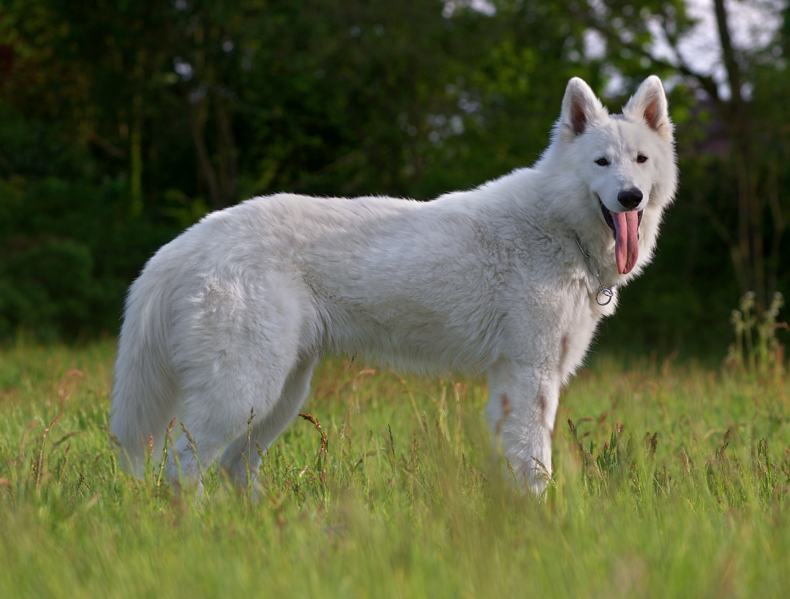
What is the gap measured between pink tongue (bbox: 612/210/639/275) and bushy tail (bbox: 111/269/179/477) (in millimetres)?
2261

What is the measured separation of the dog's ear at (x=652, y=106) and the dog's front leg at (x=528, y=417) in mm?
1483

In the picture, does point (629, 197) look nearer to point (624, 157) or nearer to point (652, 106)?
point (624, 157)

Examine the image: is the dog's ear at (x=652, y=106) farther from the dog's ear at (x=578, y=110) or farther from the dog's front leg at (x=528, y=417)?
the dog's front leg at (x=528, y=417)

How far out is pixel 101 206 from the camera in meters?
15.2

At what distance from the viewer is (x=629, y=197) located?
3.49m

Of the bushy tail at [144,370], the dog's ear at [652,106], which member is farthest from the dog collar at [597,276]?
the bushy tail at [144,370]

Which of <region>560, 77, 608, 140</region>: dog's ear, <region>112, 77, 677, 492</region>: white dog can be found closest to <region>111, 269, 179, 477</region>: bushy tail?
<region>112, 77, 677, 492</region>: white dog

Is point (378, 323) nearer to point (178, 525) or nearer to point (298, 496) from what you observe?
point (298, 496)

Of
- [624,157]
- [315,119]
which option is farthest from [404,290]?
[315,119]

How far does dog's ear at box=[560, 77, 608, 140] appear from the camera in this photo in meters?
3.74

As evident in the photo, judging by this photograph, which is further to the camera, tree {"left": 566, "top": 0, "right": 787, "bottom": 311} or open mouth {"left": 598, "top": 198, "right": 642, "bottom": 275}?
tree {"left": 566, "top": 0, "right": 787, "bottom": 311}

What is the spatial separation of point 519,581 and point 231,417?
1764 millimetres

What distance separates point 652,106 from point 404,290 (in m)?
1.71

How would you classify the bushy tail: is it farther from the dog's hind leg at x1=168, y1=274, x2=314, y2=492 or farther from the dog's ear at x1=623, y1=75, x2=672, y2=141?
the dog's ear at x1=623, y1=75, x2=672, y2=141
